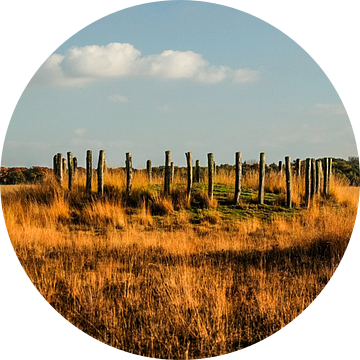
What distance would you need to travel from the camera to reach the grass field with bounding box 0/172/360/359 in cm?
554

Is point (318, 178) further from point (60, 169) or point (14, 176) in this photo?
point (14, 176)

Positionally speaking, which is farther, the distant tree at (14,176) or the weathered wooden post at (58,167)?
the distant tree at (14,176)

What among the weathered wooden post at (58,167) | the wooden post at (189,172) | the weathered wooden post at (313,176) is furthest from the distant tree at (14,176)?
the weathered wooden post at (313,176)

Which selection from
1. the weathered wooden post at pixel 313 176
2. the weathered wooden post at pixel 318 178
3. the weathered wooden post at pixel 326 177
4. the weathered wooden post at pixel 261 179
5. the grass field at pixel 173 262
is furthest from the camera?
the weathered wooden post at pixel 326 177

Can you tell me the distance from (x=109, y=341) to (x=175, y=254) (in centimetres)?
426

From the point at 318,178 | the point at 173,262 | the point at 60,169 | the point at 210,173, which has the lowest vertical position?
the point at 173,262

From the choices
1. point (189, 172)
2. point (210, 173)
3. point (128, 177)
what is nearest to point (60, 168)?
point (128, 177)

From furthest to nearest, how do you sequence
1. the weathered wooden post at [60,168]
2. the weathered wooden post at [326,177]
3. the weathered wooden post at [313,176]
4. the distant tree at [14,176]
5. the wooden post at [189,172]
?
1. the distant tree at [14,176]
2. the weathered wooden post at [326,177]
3. the weathered wooden post at [313,176]
4. the weathered wooden post at [60,168]
5. the wooden post at [189,172]

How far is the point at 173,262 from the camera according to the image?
882cm

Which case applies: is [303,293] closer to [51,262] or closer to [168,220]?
[51,262]

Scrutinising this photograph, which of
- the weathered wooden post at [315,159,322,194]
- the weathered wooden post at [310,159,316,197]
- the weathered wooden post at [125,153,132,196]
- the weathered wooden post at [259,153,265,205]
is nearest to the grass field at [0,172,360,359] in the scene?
the weathered wooden post at [125,153,132,196]

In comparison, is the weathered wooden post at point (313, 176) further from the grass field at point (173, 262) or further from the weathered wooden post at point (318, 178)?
the grass field at point (173, 262)

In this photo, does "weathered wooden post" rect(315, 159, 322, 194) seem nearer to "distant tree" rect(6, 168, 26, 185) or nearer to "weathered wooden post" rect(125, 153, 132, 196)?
"weathered wooden post" rect(125, 153, 132, 196)

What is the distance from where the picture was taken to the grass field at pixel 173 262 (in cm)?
554
